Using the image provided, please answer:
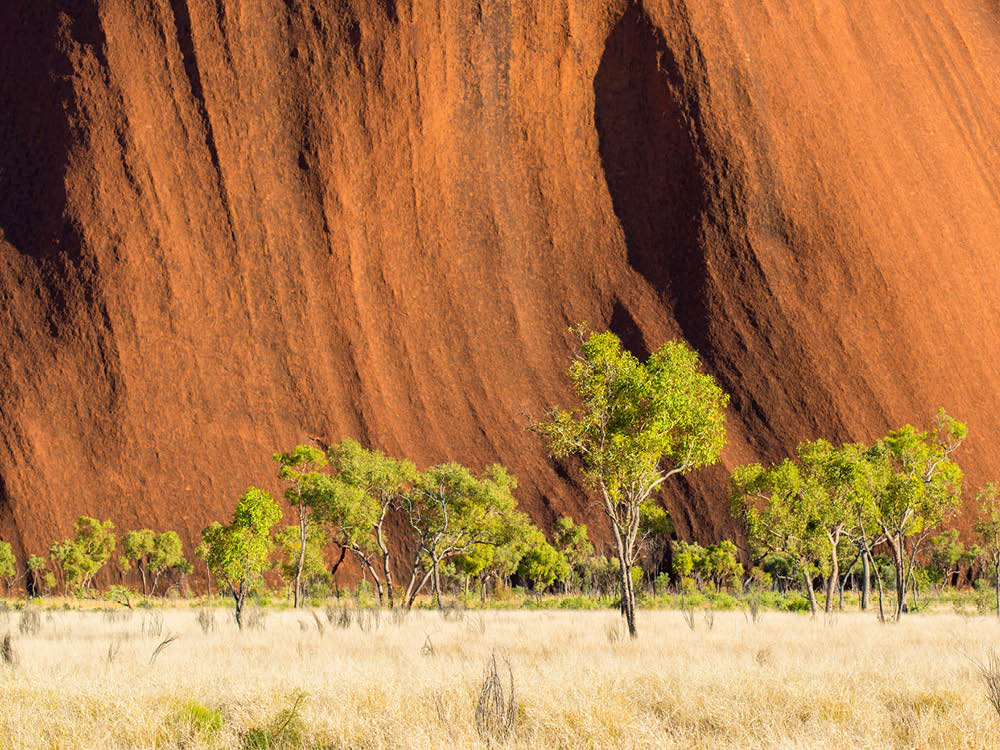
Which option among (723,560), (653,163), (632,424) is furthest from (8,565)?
(653,163)

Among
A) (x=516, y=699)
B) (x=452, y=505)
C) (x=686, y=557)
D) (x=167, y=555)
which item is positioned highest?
(x=452, y=505)

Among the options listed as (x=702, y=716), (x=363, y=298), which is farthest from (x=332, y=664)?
(x=363, y=298)

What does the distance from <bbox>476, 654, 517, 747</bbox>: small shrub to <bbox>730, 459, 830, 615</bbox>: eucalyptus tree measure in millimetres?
26369

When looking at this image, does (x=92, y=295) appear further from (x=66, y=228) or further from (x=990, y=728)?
(x=990, y=728)

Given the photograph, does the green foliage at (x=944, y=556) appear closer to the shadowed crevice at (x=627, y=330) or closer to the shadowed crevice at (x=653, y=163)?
Answer: the shadowed crevice at (x=653, y=163)

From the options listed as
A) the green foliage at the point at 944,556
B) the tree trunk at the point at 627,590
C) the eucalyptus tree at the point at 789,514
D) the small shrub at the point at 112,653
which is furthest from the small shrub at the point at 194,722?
the green foliage at the point at 944,556

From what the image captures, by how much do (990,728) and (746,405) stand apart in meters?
51.8

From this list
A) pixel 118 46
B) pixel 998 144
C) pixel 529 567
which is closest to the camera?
pixel 529 567

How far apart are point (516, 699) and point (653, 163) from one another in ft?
197

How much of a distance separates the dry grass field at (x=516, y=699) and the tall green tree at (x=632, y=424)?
4772mm

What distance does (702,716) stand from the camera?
27.4 feet

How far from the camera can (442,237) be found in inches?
2403

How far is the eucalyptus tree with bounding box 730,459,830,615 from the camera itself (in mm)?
32750

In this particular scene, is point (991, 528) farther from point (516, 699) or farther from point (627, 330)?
point (516, 699)
